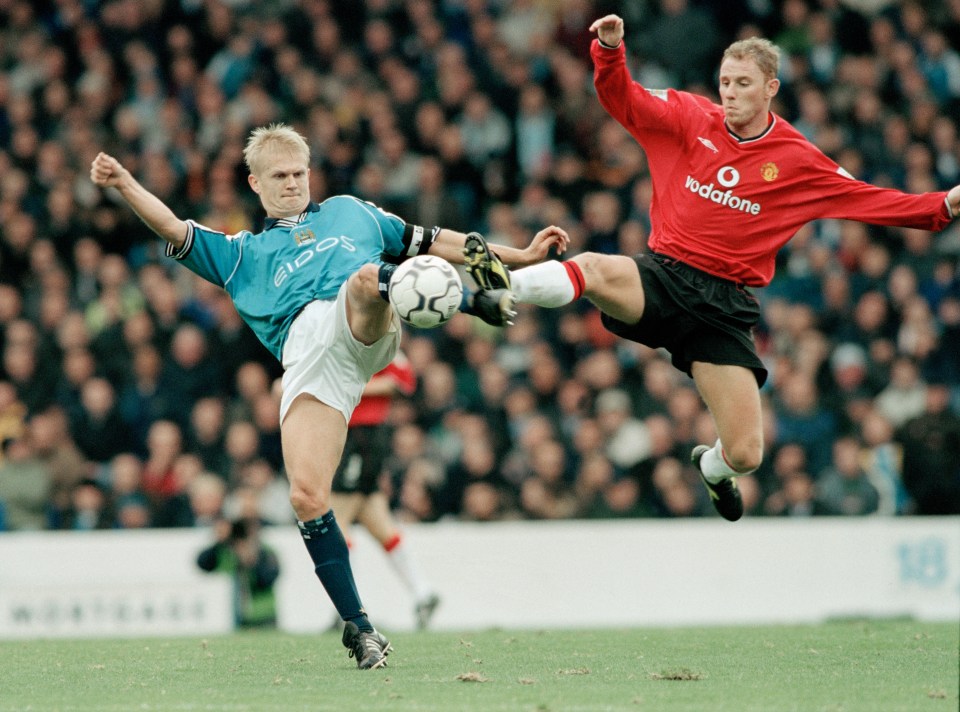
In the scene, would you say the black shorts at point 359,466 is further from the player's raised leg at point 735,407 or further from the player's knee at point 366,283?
the player's knee at point 366,283

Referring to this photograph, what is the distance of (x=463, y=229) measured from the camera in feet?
49.0

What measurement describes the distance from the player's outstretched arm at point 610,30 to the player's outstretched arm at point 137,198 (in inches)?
89.3

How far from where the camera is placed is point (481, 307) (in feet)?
20.6

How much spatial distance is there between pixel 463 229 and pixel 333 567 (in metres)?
8.28

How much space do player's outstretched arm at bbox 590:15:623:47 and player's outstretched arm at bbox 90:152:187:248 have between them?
227cm

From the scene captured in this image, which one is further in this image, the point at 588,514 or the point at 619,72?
the point at 588,514

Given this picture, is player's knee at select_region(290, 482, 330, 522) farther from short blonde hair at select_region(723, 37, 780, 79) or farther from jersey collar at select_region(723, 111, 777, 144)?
short blonde hair at select_region(723, 37, 780, 79)

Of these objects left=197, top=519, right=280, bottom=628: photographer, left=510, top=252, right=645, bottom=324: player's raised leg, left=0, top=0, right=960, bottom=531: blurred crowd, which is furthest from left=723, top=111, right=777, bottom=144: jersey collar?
left=197, top=519, right=280, bottom=628: photographer

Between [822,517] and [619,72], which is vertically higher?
[619,72]

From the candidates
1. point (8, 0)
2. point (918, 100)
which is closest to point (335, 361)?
point (918, 100)

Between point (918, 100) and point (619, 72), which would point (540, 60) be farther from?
point (619, 72)

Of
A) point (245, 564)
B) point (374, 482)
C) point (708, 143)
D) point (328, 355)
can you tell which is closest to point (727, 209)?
point (708, 143)

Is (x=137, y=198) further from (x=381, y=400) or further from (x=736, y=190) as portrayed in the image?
(x=381, y=400)

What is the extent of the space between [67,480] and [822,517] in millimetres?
6508
